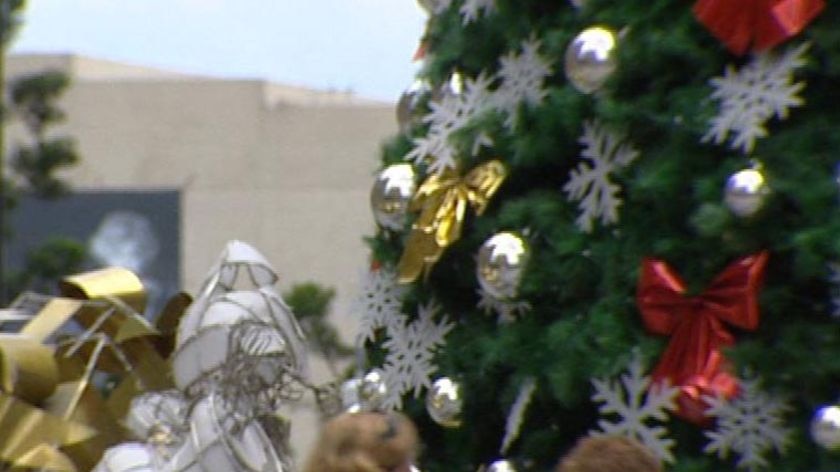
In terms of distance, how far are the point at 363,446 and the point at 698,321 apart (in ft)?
4.35

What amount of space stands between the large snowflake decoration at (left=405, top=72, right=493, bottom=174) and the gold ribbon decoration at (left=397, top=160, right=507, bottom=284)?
5 centimetres

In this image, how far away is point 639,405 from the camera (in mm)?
5160

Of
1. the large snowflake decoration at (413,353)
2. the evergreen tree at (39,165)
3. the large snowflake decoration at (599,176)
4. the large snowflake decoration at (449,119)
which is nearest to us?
the large snowflake decoration at (599,176)

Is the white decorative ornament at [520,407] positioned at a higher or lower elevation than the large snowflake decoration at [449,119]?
lower

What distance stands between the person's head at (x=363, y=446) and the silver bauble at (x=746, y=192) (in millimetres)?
1102

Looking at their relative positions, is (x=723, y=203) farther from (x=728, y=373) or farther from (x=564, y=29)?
(x=564, y=29)

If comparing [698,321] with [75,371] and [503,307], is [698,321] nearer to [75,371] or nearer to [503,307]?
[503,307]

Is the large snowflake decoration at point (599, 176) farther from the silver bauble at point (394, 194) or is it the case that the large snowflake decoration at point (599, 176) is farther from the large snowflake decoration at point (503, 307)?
the silver bauble at point (394, 194)

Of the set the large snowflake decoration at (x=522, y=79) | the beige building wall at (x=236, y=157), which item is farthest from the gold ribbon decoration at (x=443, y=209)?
the beige building wall at (x=236, y=157)

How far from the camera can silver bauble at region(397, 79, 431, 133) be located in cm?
608

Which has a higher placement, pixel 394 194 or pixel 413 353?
pixel 394 194

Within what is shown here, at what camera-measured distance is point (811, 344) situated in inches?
189

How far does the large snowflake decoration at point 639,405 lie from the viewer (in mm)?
5098

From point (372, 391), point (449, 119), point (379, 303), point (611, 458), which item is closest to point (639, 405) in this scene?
point (372, 391)
